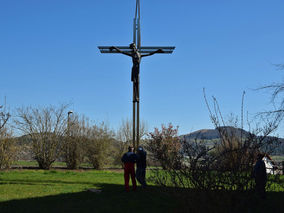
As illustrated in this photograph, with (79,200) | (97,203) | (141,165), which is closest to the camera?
(97,203)

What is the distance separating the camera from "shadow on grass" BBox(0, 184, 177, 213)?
8.22 meters

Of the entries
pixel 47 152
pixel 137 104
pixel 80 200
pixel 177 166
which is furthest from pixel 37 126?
pixel 177 166

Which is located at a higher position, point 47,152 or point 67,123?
point 67,123

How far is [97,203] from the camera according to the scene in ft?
30.0

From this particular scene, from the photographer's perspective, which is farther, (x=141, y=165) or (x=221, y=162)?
(x=141, y=165)

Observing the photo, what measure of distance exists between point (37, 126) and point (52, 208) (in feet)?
58.0

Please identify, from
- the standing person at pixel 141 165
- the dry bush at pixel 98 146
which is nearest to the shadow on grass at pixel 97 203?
the standing person at pixel 141 165

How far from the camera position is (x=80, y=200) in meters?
9.74

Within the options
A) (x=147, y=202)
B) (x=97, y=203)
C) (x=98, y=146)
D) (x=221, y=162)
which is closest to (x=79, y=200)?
(x=97, y=203)

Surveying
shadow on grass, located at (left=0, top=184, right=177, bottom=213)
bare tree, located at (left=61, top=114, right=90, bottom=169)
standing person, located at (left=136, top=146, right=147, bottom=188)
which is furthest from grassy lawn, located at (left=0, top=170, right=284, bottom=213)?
bare tree, located at (left=61, top=114, right=90, bottom=169)

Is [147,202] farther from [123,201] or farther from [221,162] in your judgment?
[221,162]

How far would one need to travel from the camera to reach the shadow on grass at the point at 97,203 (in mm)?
8219

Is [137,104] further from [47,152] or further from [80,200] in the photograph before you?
[47,152]

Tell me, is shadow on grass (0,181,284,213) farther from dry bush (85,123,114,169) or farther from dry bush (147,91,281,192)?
dry bush (85,123,114,169)
